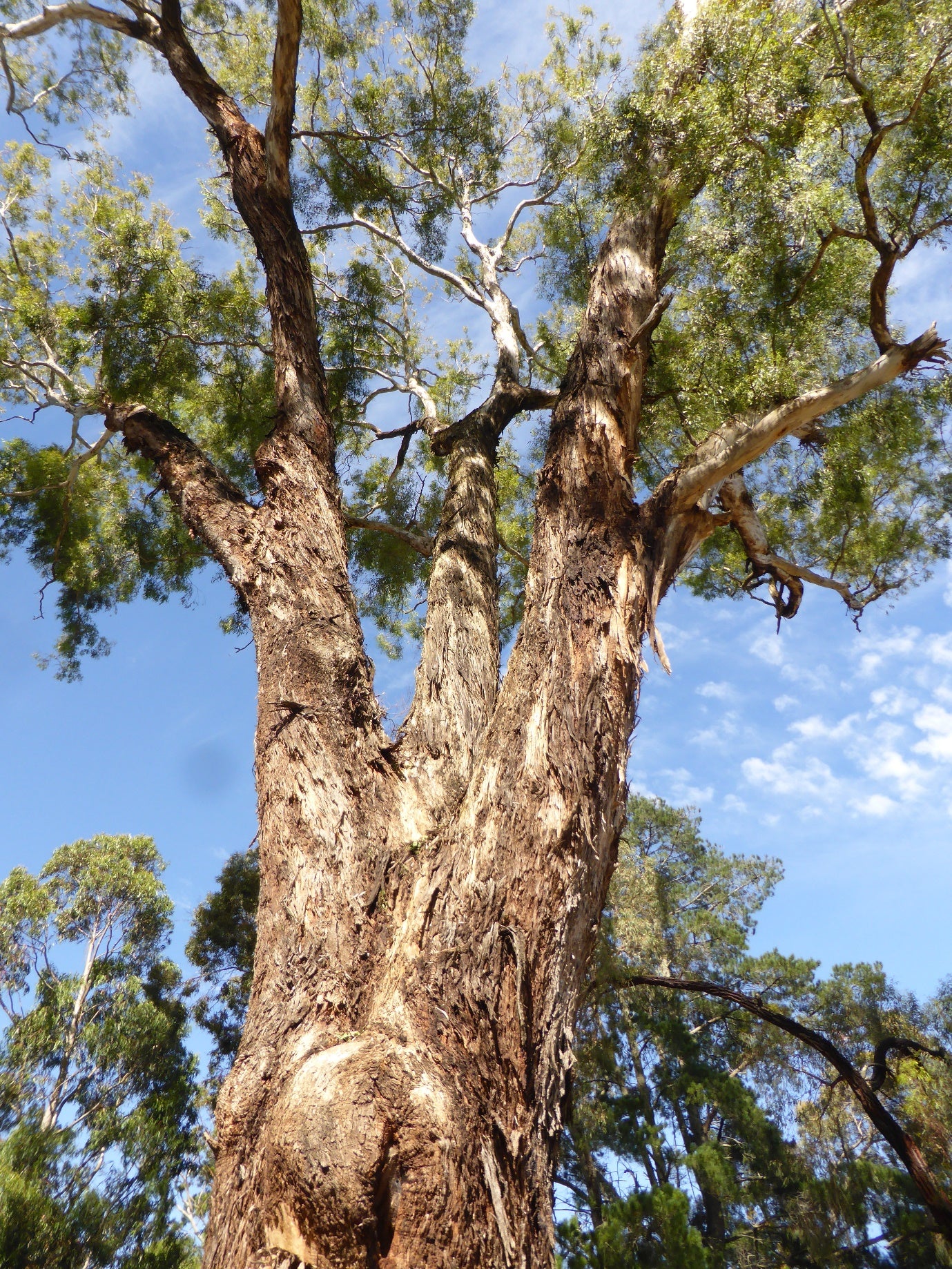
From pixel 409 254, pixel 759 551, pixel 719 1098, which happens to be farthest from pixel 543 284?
pixel 719 1098

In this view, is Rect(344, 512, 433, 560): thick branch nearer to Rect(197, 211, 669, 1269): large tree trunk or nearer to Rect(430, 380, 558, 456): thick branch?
Rect(430, 380, 558, 456): thick branch

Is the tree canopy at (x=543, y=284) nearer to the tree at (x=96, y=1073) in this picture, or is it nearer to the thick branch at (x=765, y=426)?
the thick branch at (x=765, y=426)

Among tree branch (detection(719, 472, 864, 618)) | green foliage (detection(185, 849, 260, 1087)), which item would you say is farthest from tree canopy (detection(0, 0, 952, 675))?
green foliage (detection(185, 849, 260, 1087))

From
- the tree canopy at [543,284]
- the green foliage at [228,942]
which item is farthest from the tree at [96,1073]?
the tree canopy at [543,284]

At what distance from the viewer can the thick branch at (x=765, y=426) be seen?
10.9ft

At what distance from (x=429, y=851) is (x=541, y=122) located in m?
8.66

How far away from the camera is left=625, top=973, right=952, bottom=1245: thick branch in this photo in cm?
272

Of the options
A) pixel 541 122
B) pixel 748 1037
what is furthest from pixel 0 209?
pixel 748 1037

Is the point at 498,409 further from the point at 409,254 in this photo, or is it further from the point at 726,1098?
the point at 726,1098

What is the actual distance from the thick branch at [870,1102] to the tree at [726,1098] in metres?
2.85

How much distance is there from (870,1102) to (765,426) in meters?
2.76

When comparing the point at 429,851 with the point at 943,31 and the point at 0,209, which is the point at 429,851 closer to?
the point at 943,31

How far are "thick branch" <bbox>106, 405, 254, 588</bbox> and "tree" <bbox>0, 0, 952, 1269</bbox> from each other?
0.02m

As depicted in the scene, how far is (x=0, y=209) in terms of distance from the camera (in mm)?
8266
